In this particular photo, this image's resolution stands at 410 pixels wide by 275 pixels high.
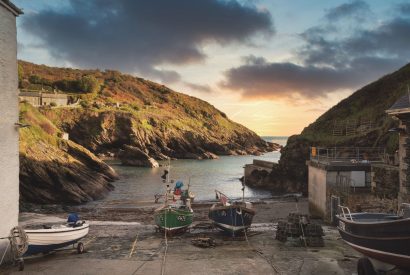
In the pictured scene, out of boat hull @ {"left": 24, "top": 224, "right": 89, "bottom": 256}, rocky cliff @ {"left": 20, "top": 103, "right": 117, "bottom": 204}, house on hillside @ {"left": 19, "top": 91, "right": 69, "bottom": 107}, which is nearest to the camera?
boat hull @ {"left": 24, "top": 224, "right": 89, "bottom": 256}

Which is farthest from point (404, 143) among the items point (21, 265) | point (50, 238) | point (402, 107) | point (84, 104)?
point (84, 104)

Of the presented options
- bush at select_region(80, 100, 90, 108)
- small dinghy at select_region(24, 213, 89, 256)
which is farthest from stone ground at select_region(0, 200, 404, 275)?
bush at select_region(80, 100, 90, 108)

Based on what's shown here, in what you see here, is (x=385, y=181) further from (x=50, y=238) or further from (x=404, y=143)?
(x=50, y=238)

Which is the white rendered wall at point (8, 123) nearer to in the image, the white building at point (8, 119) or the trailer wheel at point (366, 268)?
the white building at point (8, 119)

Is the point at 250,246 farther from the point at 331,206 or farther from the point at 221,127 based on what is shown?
the point at 221,127

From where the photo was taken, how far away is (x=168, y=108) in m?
188

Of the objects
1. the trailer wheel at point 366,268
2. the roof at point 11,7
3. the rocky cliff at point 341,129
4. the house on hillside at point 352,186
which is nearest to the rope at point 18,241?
the roof at point 11,7

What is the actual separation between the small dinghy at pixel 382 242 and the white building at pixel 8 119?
13771 mm

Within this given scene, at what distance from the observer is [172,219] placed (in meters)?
23.0

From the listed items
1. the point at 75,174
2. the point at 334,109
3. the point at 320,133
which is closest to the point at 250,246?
the point at 75,174

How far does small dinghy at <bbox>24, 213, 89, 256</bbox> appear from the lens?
53.4 feet

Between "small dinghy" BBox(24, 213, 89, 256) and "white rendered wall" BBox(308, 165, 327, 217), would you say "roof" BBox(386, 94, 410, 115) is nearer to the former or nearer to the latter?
"white rendered wall" BBox(308, 165, 327, 217)

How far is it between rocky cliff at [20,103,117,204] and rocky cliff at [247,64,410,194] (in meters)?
26.2

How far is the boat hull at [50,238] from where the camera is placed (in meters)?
16.2
